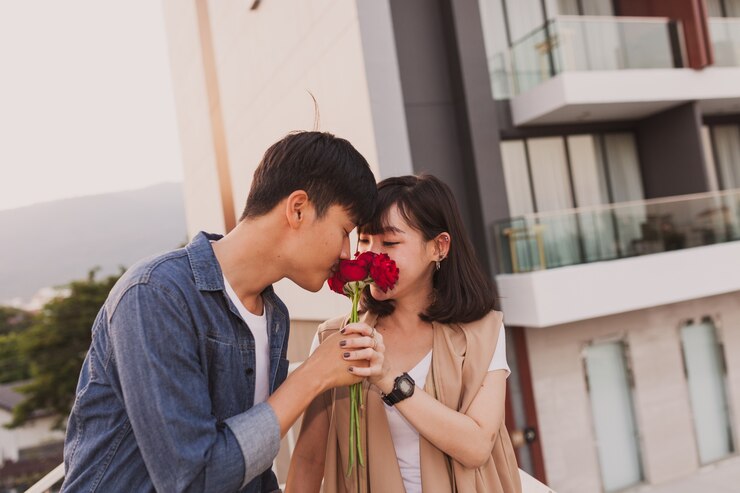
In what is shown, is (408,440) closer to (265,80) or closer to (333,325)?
(333,325)

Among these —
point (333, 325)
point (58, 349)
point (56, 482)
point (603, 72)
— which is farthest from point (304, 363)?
point (58, 349)

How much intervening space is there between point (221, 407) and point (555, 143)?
26.8 feet

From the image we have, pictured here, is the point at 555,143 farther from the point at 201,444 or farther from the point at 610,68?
the point at 201,444

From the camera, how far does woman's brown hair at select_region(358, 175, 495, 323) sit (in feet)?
6.32

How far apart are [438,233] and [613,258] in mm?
5706

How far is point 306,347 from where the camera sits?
10.1 metres

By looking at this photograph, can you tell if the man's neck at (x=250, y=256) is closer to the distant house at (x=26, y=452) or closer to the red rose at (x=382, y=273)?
the red rose at (x=382, y=273)

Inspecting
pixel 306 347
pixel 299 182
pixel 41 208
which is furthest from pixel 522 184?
pixel 41 208

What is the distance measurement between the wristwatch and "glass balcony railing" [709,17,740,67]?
9.08 meters

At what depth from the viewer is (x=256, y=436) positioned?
1097 millimetres

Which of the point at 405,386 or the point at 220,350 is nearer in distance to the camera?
the point at 220,350

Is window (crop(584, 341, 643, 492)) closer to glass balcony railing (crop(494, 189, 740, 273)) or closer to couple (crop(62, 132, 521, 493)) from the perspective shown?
glass balcony railing (crop(494, 189, 740, 273))

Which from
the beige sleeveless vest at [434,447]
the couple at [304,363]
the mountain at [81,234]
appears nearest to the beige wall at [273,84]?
the couple at [304,363]

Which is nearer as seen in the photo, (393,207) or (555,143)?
(393,207)
